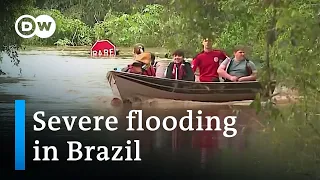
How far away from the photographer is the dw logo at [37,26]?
14.2 ft

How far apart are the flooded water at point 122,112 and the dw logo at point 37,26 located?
150 millimetres

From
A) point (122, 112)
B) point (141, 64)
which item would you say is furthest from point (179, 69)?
point (122, 112)

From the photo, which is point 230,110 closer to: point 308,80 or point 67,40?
point 308,80

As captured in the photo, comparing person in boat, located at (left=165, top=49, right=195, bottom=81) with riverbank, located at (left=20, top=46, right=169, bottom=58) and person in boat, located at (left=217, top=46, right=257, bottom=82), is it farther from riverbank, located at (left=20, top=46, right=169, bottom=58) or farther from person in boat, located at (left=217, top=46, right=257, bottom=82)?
person in boat, located at (left=217, top=46, right=257, bottom=82)

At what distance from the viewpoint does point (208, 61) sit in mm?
4477

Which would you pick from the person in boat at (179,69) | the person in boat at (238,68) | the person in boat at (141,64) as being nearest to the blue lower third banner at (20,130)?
the person in boat at (141,64)

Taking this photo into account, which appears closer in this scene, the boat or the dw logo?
the dw logo

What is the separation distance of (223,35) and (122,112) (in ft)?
2.84

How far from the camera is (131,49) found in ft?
14.6

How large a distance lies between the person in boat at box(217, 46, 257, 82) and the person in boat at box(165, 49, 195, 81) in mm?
207

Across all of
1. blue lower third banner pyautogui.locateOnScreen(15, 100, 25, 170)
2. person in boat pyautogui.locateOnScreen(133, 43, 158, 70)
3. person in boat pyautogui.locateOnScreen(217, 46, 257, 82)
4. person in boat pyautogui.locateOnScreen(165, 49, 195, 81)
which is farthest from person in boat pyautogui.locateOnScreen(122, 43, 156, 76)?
blue lower third banner pyautogui.locateOnScreen(15, 100, 25, 170)

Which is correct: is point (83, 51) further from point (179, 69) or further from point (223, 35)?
point (223, 35)

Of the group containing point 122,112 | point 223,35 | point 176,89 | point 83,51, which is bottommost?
point 122,112

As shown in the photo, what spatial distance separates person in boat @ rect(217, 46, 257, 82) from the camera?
446 centimetres
